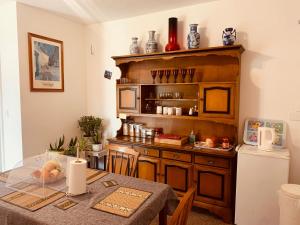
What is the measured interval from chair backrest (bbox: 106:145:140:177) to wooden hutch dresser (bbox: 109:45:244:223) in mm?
643

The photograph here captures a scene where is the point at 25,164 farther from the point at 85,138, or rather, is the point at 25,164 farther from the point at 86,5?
the point at 86,5

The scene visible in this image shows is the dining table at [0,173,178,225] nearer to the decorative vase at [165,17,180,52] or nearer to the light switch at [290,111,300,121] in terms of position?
the light switch at [290,111,300,121]

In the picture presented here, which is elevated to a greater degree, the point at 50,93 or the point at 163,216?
the point at 50,93

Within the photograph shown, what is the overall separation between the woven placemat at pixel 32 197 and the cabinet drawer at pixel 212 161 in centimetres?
148

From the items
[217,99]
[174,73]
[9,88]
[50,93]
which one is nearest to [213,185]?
[217,99]

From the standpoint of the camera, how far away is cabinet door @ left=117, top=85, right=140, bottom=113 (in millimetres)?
2957

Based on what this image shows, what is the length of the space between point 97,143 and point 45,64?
134 cm

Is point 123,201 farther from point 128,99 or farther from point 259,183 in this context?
point 128,99

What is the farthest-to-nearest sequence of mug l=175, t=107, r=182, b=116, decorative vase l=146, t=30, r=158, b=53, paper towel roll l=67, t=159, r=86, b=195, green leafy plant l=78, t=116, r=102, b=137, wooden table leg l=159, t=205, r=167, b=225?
green leafy plant l=78, t=116, r=102, b=137
decorative vase l=146, t=30, r=158, b=53
mug l=175, t=107, r=182, b=116
wooden table leg l=159, t=205, r=167, b=225
paper towel roll l=67, t=159, r=86, b=195

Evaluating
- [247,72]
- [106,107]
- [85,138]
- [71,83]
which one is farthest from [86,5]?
[247,72]

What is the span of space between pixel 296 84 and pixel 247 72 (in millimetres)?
497

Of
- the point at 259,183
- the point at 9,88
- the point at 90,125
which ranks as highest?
the point at 9,88

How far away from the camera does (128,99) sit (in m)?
3.04

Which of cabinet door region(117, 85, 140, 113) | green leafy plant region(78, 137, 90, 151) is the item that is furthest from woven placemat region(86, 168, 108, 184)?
green leafy plant region(78, 137, 90, 151)
